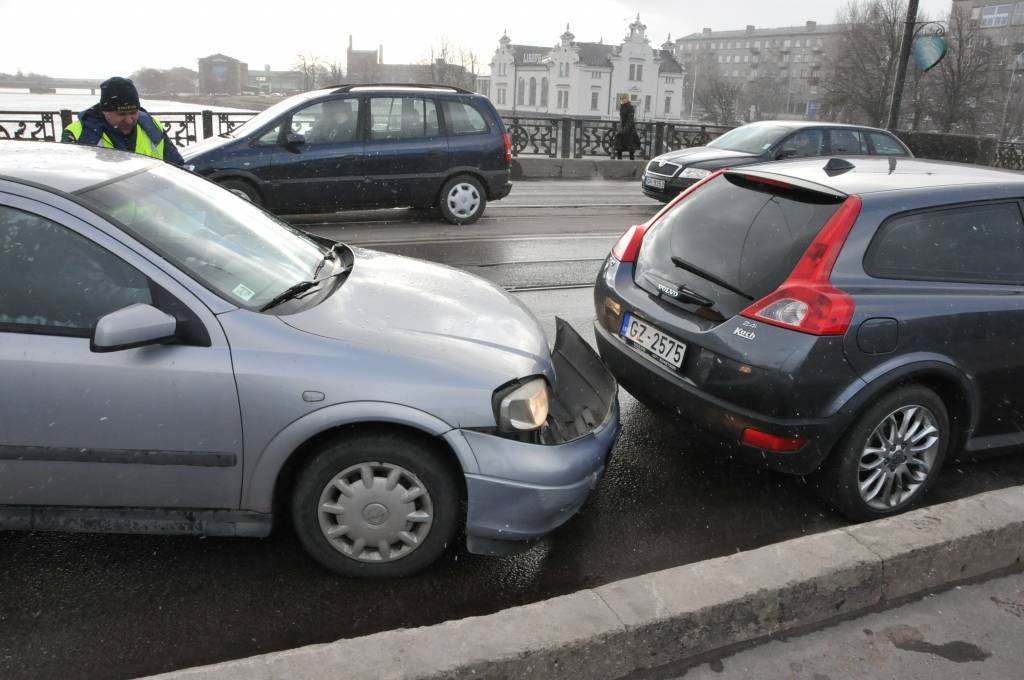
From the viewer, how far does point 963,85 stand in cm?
7206

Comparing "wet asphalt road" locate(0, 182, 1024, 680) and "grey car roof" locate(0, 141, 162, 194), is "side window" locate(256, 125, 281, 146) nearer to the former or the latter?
"grey car roof" locate(0, 141, 162, 194)

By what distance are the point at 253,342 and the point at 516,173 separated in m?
15.6

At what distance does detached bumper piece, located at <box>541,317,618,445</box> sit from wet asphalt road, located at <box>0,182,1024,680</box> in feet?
1.55

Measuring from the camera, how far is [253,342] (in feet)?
9.44

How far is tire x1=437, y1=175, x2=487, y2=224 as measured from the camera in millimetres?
10875

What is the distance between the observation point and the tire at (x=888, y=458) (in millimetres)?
3566

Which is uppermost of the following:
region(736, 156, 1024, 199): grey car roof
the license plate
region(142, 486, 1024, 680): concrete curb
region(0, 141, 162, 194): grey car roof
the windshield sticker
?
region(736, 156, 1024, 199): grey car roof

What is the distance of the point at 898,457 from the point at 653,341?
47.5 inches

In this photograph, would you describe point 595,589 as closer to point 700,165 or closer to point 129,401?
point 129,401

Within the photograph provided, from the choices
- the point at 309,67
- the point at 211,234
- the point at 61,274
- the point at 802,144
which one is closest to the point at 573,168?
the point at 802,144

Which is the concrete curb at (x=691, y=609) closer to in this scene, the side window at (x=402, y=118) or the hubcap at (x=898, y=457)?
the hubcap at (x=898, y=457)

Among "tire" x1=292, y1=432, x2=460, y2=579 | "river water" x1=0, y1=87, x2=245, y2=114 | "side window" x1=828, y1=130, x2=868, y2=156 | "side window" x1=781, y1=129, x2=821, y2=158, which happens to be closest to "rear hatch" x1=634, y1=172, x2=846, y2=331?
"tire" x1=292, y1=432, x2=460, y2=579

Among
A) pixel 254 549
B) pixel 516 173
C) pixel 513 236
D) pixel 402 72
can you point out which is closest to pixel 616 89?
pixel 402 72

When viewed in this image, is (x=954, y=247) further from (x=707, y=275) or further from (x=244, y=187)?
(x=244, y=187)
